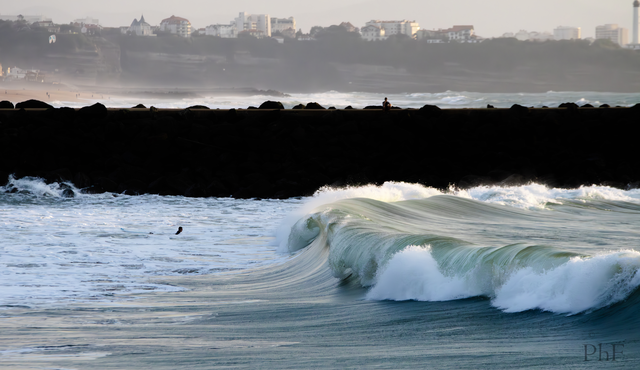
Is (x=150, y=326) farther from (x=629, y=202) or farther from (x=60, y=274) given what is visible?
(x=629, y=202)

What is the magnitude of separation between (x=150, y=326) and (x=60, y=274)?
2.25 metres

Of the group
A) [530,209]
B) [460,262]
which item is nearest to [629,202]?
[530,209]

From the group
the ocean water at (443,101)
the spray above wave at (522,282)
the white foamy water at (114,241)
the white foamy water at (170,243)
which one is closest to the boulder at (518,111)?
the white foamy water at (170,243)

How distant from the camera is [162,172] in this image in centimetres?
1378

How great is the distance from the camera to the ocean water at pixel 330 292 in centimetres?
388

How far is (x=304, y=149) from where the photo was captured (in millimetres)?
14211

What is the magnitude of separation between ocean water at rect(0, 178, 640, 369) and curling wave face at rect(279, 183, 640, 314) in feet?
0.06

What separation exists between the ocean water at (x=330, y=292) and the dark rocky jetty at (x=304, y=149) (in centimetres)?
399

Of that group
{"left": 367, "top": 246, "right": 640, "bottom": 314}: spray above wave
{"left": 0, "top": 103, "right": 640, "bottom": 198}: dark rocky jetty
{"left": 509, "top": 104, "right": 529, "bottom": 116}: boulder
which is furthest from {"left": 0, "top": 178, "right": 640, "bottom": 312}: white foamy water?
{"left": 509, "top": 104, "right": 529, "bottom": 116}: boulder

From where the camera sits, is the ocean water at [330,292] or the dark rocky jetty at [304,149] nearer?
the ocean water at [330,292]

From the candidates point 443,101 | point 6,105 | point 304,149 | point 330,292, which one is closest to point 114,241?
point 330,292

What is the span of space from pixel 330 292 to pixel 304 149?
28.0 feet

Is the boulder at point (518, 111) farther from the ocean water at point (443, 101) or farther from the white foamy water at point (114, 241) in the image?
the ocean water at point (443, 101)

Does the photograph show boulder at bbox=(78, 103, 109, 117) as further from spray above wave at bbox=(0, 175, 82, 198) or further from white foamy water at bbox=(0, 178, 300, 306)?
white foamy water at bbox=(0, 178, 300, 306)
